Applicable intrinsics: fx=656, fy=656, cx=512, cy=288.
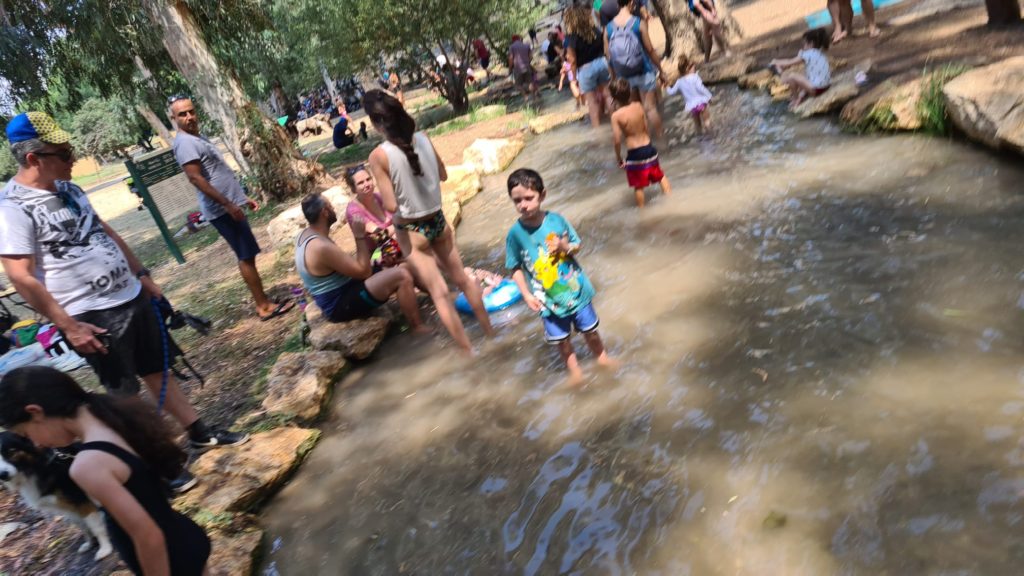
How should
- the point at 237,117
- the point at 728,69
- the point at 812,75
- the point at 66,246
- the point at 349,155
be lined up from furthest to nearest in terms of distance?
the point at 349,155, the point at 237,117, the point at 728,69, the point at 812,75, the point at 66,246

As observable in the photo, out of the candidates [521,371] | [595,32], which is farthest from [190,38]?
[521,371]

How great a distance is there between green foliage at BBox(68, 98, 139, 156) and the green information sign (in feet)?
115

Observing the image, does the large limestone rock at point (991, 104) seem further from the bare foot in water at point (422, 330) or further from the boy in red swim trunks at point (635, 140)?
the bare foot in water at point (422, 330)

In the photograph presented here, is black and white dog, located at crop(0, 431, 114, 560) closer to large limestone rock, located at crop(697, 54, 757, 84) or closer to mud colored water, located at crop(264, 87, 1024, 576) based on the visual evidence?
mud colored water, located at crop(264, 87, 1024, 576)

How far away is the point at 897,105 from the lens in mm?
6145

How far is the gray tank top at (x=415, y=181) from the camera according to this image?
13.9ft

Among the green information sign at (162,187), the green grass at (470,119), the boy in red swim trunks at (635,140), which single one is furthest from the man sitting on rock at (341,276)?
the green grass at (470,119)

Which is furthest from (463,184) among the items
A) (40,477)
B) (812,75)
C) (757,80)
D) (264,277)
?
(40,477)

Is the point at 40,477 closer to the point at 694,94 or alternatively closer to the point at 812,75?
the point at 694,94

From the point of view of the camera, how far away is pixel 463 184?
916 centimetres

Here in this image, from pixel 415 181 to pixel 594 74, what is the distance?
21.0 ft

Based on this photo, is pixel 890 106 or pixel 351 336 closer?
pixel 351 336

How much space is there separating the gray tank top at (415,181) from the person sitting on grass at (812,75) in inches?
218

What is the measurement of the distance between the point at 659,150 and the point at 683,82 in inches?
33.8
